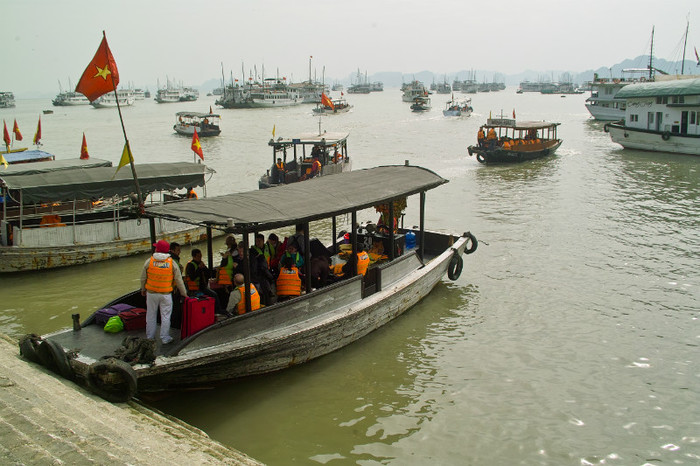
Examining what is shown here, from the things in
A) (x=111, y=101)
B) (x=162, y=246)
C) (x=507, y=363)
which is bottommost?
(x=507, y=363)

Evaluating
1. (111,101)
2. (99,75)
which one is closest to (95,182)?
(99,75)

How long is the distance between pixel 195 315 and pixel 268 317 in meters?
1.06

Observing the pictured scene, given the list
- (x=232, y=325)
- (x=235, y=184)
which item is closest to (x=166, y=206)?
(x=232, y=325)

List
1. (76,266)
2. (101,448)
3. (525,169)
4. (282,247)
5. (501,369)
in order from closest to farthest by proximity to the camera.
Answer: (101,448)
(501,369)
(282,247)
(76,266)
(525,169)

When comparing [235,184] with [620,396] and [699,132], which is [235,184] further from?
[699,132]

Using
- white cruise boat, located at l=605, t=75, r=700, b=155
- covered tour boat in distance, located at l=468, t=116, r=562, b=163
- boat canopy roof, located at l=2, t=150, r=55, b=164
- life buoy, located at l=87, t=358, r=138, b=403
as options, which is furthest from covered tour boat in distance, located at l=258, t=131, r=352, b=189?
white cruise boat, located at l=605, t=75, r=700, b=155

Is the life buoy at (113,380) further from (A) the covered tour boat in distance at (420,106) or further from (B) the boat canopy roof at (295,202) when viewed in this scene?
(A) the covered tour boat in distance at (420,106)

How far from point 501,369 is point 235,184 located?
2069 cm

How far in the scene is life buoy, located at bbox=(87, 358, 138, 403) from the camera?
667cm

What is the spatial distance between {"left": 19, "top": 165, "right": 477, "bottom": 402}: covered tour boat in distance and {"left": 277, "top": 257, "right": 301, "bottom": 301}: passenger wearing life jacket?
215mm

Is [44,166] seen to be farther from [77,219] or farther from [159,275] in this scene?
[159,275]

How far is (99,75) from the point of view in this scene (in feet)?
33.0

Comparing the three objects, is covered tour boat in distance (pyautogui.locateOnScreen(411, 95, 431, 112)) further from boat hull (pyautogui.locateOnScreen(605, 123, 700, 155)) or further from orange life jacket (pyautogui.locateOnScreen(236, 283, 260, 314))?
orange life jacket (pyautogui.locateOnScreen(236, 283, 260, 314))

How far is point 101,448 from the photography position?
546cm
